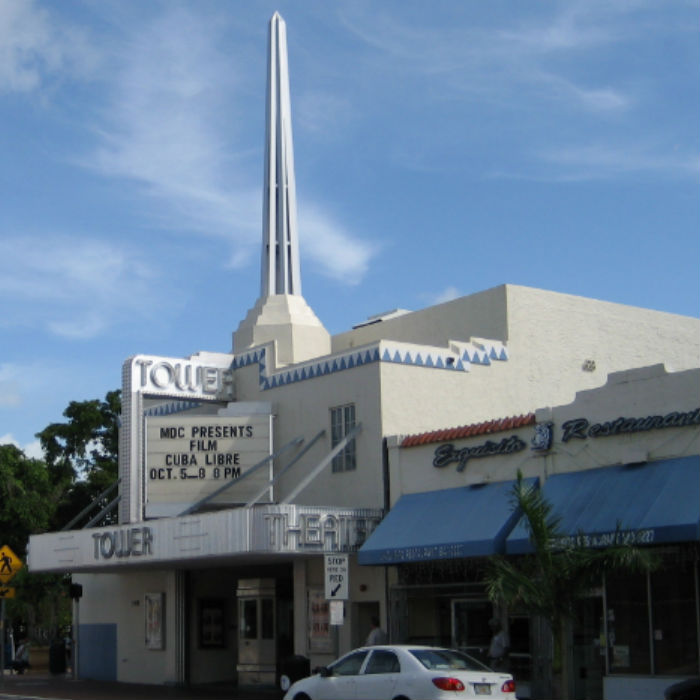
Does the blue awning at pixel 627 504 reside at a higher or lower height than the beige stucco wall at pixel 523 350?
lower

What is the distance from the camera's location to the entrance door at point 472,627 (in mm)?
23594

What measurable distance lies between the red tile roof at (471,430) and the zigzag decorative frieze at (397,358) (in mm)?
2143

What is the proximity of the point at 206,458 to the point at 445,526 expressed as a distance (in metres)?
8.01

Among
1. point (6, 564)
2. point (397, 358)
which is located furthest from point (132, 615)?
point (397, 358)

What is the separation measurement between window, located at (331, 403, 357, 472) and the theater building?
39 mm

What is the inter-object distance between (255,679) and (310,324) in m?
9.43

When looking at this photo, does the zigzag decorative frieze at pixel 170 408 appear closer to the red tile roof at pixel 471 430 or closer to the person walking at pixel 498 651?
the red tile roof at pixel 471 430

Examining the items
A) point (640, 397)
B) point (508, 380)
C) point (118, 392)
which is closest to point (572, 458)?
point (640, 397)

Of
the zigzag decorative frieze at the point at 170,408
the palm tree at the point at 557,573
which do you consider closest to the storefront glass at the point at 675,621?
the palm tree at the point at 557,573

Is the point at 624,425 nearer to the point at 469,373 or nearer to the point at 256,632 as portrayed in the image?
the point at 469,373

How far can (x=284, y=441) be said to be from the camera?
2888 centimetres

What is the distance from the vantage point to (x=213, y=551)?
2483 centimetres

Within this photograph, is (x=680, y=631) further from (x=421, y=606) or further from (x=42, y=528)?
(x=42, y=528)

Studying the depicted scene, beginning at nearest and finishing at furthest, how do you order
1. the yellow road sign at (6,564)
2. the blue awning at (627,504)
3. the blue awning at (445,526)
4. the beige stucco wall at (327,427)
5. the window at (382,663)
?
1. the window at (382,663)
2. the blue awning at (627,504)
3. the blue awning at (445,526)
4. the beige stucco wall at (327,427)
5. the yellow road sign at (6,564)
